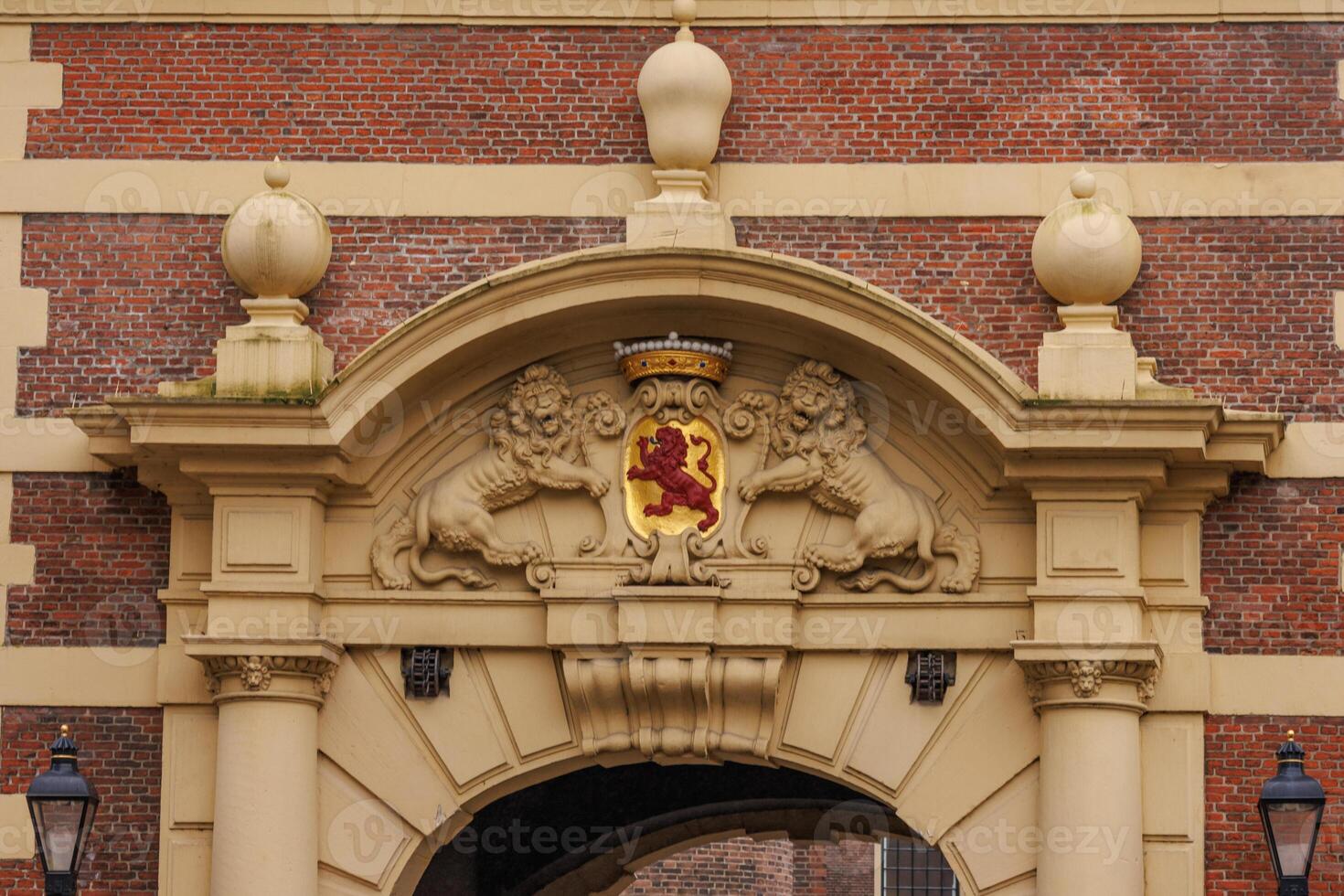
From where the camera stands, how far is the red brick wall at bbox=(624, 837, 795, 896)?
88.0 ft

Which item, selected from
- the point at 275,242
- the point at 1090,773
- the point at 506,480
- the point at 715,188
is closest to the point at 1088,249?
the point at 715,188

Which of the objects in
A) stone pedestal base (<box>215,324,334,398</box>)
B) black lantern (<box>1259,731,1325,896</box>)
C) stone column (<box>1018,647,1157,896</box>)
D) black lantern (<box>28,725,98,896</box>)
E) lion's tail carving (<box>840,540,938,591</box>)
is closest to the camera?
black lantern (<box>1259,731,1325,896</box>)

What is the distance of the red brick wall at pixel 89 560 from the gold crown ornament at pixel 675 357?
2617mm

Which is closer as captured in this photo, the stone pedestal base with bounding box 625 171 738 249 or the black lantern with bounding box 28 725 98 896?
the black lantern with bounding box 28 725 98 896

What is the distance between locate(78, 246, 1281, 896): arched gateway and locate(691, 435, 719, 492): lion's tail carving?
13 mm

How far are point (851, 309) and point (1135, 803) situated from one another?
285cm

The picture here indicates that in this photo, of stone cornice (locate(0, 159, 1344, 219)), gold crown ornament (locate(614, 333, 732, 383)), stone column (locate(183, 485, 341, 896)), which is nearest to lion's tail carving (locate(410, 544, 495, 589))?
stone column (locate(183, 485, 341, 896))

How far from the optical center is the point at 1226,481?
1484 cm

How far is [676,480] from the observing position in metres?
15.0

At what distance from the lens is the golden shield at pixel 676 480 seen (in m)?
15.0

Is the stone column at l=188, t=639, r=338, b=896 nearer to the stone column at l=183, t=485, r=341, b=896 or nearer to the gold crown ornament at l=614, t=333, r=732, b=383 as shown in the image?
the stone column at l=183, t=485, r=341, b=896

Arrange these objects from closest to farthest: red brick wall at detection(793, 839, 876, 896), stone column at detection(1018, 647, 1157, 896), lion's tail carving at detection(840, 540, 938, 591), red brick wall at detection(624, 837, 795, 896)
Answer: stone column at detection(1018, 647, 1157, 896)
lion's tail carving at detection(840, 540, 938, 591)
red brick wall at detection(624, 837, 795, 896)
red brick wall at detection(793, 839, 876, 896)

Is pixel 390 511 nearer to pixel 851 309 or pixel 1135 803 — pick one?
pixel 851 309

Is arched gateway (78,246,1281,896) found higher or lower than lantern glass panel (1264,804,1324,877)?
higher
